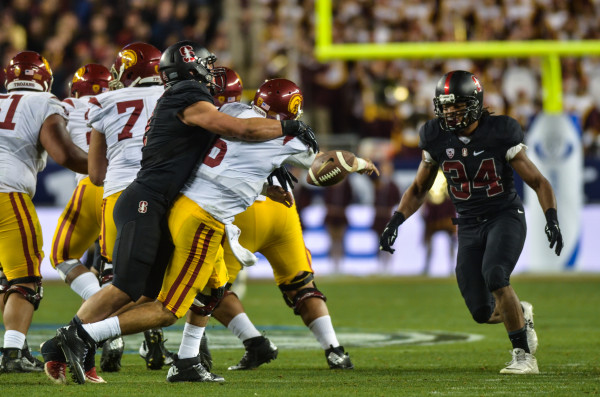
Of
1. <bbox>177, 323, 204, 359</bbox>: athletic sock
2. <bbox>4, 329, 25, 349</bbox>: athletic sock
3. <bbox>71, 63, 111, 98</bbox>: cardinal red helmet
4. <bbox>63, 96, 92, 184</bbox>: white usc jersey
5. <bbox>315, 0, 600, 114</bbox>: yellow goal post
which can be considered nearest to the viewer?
<bbox>177, 323, 204, 359</bbox>: athletic sock

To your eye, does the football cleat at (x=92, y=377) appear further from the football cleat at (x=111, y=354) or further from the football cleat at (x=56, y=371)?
the football cleat at (x=111, y=354)

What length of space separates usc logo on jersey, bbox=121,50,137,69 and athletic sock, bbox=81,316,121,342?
1.68 metres

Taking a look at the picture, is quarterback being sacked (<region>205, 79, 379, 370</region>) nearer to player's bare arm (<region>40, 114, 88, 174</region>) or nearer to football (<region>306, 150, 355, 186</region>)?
football (<region>306, 150, 355, 186</region>)

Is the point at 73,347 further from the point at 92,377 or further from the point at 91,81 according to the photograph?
the point at 91,81

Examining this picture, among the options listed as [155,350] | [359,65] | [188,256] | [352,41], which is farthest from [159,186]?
[359,65]

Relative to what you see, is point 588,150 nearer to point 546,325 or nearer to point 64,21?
point 546,325

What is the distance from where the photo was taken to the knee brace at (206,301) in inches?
215

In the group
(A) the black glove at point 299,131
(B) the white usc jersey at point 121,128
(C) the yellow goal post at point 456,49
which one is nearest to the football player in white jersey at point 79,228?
(B) the white usc jersey at point 121,128

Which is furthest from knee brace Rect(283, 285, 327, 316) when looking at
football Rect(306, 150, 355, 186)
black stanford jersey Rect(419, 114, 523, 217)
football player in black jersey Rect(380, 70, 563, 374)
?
black stanford jersey Rect(419, 114, 523, 217)

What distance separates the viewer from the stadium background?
44.3ft

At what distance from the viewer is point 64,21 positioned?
52.2 feet

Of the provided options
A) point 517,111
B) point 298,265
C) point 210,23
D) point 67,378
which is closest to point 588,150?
point 517,111

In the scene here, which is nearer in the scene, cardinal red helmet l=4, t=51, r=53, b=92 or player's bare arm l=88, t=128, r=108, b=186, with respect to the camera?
player's bare arm l=88, t=128, r=108, b=186

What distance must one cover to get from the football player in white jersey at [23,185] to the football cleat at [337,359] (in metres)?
1.62
